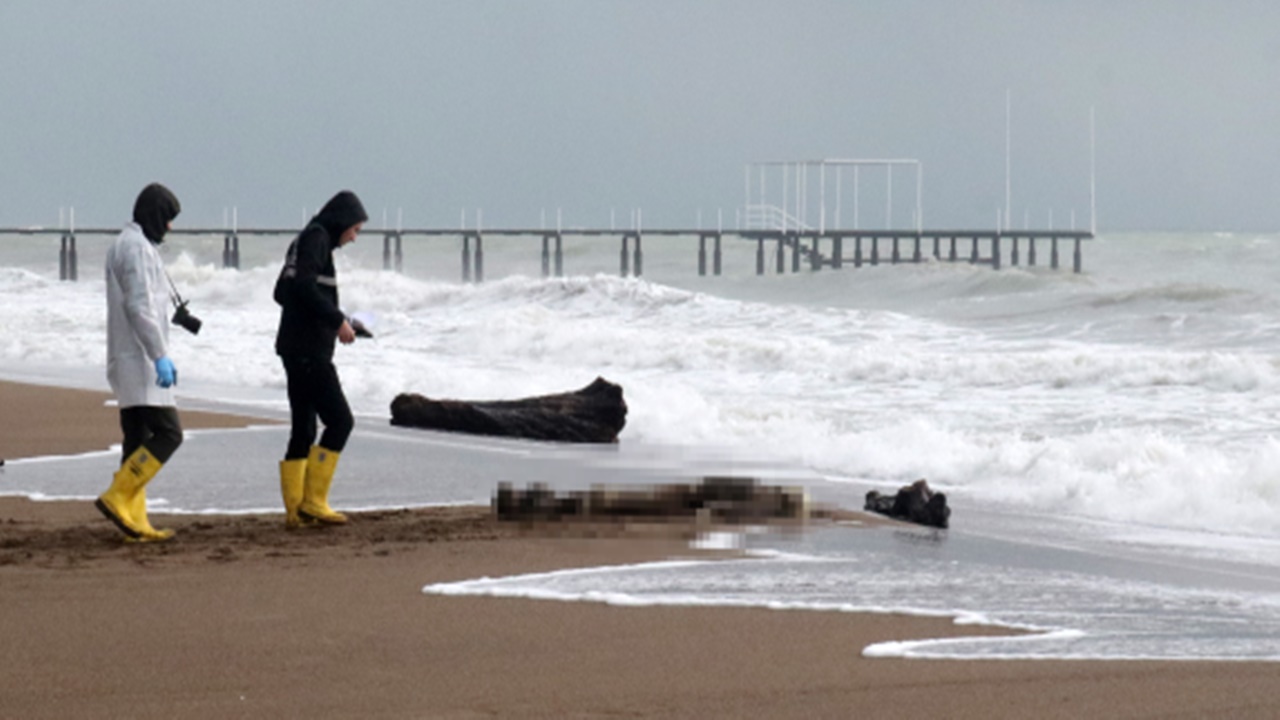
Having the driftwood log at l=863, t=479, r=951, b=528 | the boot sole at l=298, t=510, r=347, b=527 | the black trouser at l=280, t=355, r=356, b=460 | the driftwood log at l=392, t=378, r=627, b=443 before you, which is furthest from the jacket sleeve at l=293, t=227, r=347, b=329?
the driftwood log at l=392, t=378, r=627, b=443

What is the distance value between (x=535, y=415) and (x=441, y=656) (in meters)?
6.37

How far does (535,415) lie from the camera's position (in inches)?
420

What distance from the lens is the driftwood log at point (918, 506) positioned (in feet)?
23.3

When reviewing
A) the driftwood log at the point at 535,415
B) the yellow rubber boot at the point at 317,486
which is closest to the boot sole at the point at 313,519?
the yellow rubber boot at the point at 317,486

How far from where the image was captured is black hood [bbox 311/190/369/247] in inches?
267

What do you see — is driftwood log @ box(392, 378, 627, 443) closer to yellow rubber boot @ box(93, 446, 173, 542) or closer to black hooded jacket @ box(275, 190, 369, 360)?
black hooded jacket @ box(275, 190, 369, 360)

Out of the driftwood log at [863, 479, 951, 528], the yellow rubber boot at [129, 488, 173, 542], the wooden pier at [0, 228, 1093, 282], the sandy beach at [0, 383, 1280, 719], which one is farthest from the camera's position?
the wooden pier at [0, 228, 1093, 282]

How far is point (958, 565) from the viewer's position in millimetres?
6098

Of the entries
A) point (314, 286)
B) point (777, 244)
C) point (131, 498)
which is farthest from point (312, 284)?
point (777, 244)

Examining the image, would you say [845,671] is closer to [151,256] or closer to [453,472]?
[151,256]

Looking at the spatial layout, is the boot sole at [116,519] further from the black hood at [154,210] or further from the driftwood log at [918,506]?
the driftwood log at [918,506]

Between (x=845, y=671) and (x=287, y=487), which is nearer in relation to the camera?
(x=845, y=671)

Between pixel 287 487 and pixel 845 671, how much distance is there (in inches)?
125

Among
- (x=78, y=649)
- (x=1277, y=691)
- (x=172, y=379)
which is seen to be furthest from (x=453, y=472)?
(x=1277, y=691)
